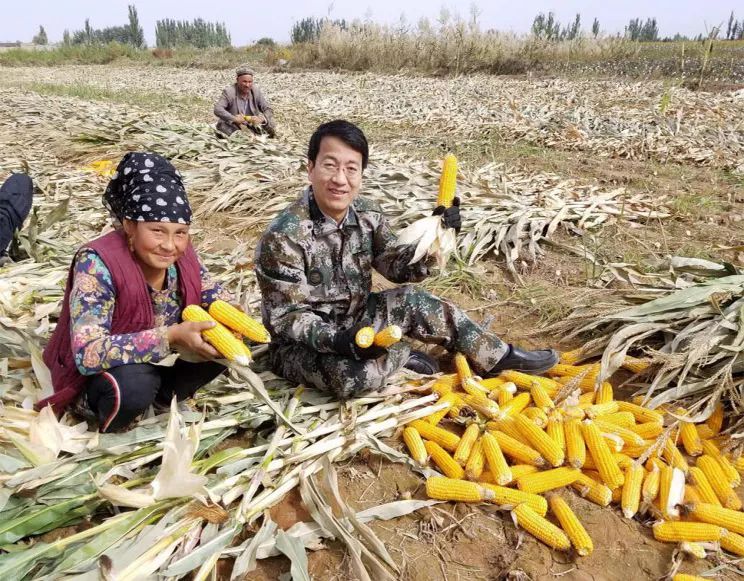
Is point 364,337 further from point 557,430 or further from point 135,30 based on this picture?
point 135,30

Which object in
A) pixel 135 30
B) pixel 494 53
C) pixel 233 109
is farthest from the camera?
pixel 135 30

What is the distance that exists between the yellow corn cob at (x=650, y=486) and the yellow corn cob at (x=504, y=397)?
69 cm

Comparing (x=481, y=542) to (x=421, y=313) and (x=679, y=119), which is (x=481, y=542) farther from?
(x=679, y=119)

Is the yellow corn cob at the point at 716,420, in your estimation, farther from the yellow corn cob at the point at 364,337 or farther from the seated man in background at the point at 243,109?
the seated man in background at the point at 243,109

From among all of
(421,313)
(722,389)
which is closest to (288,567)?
(421,313)

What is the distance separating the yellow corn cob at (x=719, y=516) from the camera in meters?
1.99

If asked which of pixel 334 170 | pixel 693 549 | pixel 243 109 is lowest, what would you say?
pixel 693 549

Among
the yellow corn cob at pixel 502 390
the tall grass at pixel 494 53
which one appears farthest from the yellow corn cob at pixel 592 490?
the tall grass at pixel 494 53

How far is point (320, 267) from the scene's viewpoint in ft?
9.16

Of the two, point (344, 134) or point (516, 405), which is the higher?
point (344, 134)

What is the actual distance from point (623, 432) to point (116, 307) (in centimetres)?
225

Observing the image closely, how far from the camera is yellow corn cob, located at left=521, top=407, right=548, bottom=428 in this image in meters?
2.46

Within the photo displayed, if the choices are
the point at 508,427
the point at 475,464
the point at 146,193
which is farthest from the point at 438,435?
the point at 146,193

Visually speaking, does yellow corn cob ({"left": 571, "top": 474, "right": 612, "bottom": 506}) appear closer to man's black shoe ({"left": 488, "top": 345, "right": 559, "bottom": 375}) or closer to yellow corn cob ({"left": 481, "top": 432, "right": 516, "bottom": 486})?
yellow corn cob ({"left": 481, "top": 432, "right": 516, "bottom": 486})
